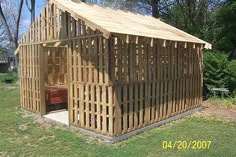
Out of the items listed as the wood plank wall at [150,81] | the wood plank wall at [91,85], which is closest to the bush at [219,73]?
the wood plank wall at [150,81]

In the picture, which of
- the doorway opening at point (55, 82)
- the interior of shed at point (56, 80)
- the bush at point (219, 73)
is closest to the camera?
the doorway opening at point (55, 82)

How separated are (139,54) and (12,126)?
14.8 feet

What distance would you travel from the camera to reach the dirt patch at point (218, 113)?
11.2 m

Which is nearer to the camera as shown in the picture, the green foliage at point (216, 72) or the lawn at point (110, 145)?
the lawn at point (110, 145)

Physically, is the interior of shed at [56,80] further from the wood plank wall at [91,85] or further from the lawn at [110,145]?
the wood plank wall at [91,85]

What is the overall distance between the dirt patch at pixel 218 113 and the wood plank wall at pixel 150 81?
0.51 m

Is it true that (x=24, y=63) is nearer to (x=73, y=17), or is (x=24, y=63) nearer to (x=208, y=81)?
(x=73, y=17)

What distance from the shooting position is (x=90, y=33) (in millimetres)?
8555

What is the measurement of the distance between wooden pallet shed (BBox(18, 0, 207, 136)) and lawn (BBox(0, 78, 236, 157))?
19.8 inches

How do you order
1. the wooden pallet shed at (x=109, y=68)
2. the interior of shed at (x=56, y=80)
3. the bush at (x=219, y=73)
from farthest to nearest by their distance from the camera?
the bush at (x=219, y=73) < the interior of shed at (x=56, y=80) < the wooden pallet shed at (x=109, y=68)

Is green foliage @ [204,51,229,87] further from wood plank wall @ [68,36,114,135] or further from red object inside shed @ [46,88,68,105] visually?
wood plank wall @ [68,36,114,135]

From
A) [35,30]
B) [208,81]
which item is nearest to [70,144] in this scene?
[35,30]

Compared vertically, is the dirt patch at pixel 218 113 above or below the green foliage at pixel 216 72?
below

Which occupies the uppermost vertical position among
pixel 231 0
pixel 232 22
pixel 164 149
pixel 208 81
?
pixel 231 0
